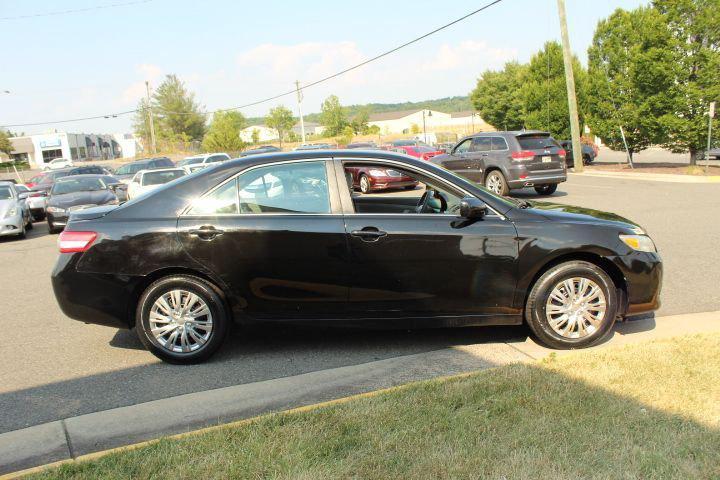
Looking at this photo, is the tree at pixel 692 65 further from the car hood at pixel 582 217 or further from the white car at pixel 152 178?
the car hood at pixel 582 217

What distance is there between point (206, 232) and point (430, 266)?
1.82 m

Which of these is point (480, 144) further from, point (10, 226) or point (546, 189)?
point (10, 226)

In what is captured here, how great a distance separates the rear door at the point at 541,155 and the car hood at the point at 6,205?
1268 cm

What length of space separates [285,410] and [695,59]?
2333cm

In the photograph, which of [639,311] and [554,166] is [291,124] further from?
[639,311]

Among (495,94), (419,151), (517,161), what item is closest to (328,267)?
(517,161)

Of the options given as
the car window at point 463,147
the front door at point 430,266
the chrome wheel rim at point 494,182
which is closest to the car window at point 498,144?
the chrome wheel rim at point 494,182

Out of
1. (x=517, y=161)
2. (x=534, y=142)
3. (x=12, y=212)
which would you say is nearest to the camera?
(x=12, y=212)

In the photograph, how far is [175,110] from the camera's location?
94.8m

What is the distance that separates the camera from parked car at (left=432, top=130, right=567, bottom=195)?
1486 cm

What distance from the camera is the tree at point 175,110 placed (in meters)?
93.9

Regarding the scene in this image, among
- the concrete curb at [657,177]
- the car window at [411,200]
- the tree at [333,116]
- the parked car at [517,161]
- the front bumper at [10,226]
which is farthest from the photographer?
the tree at [333,116]

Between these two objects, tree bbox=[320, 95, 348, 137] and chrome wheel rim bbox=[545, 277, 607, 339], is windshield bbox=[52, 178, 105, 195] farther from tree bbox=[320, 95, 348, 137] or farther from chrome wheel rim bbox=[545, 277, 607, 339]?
tree bbox=[320, 95, 348, 137]

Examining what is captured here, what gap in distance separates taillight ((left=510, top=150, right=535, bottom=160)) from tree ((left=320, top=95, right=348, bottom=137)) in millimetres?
92002
